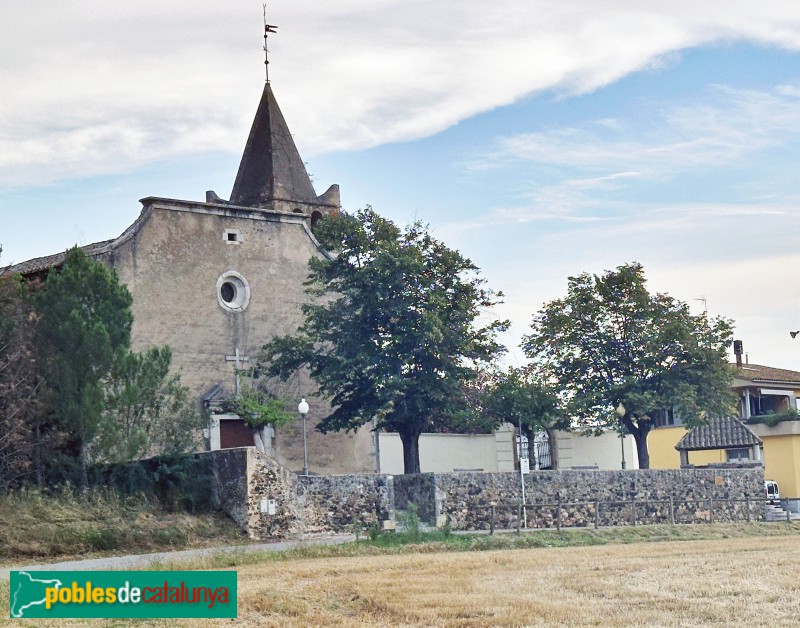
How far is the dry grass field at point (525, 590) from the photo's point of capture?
2031cm

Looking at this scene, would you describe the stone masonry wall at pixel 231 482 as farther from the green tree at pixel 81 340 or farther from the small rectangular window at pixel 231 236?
the small rectangular window at pixel 231 236

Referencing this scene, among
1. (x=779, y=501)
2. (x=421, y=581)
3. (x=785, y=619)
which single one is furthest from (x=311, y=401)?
(x=785, y=619)

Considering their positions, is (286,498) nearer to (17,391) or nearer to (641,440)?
(17,391)

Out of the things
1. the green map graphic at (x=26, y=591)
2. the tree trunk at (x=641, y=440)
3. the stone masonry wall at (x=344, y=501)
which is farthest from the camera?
the tree trunk at (x=641, y=440)

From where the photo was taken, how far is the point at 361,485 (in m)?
36.4

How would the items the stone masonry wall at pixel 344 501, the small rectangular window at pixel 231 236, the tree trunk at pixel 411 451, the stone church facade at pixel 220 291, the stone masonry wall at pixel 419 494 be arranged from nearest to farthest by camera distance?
the stone masonry wall at pixel 344 501
the stone masonry wall at pixel 419 494
the stone church facade at pixel 220 291
the tree trunk at pixel 411 451
the small rectangular window at pixel 231 236

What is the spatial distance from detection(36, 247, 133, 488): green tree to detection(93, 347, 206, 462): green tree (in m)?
0.27

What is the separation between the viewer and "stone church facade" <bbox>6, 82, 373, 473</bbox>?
40625mm

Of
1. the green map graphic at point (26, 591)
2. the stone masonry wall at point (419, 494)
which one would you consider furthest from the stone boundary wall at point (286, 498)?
the green map graphic at point (26, 591)

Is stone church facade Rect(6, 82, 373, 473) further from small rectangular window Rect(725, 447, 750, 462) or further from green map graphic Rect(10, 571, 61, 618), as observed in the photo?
green map graphic Rect(10, 571, 61, 618)

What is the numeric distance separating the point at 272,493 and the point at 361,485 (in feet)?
10.0

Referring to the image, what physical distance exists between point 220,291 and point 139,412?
794 cm

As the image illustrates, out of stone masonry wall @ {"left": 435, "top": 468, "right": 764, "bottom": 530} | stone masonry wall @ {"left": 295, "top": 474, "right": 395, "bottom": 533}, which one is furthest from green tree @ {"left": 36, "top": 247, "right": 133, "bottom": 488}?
stone masonry wall @ {"left": 435, "top": 468, "right": 764, "bottom": 530}

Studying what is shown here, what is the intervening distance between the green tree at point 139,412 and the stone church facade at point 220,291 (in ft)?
13.1
